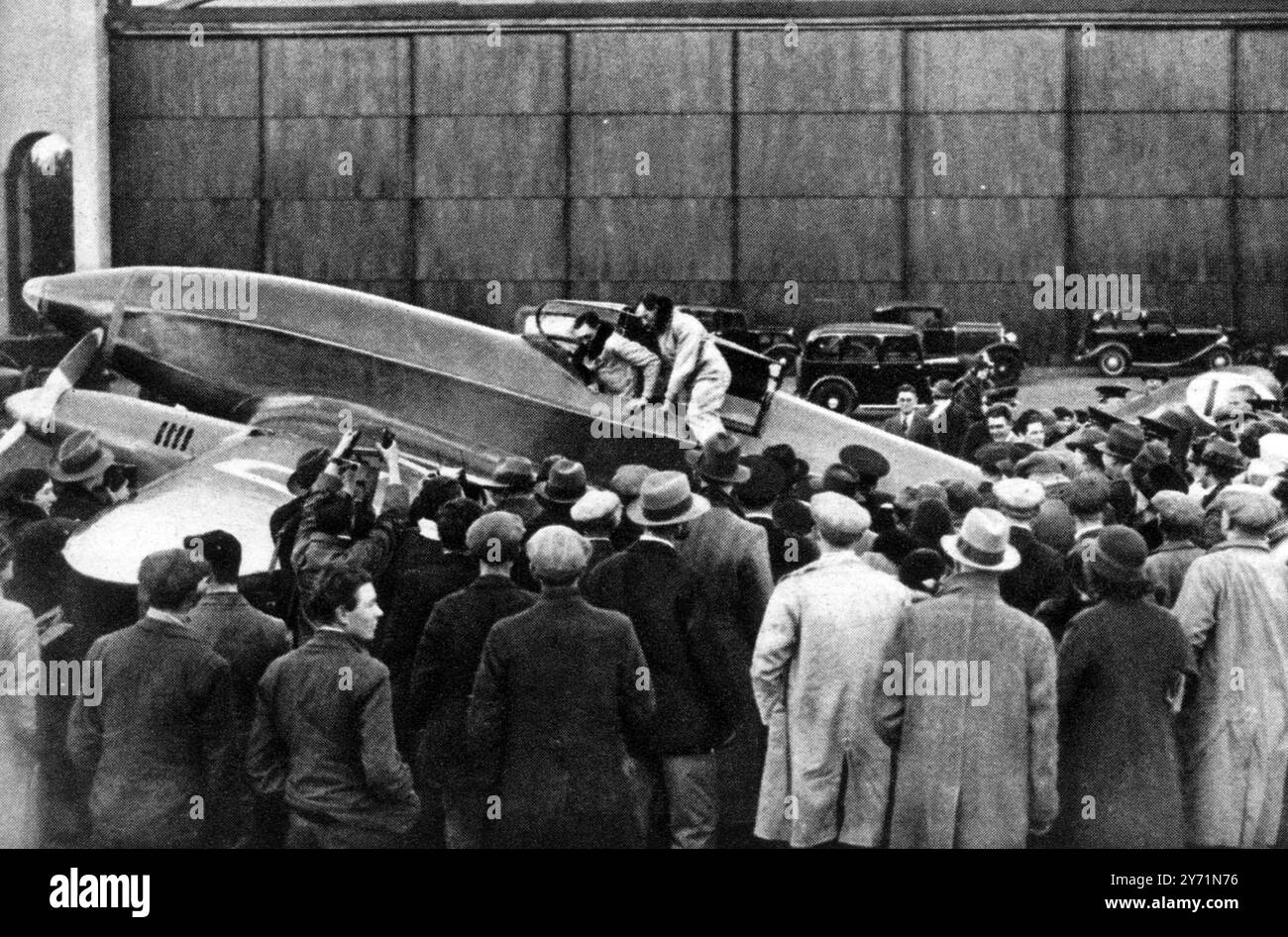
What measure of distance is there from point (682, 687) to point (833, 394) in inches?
451

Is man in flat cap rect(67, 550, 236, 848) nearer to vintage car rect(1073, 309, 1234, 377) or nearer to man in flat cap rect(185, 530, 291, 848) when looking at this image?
man in flat cap rect(185, 530, 291, 848)

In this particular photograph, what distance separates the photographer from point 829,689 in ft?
17.6

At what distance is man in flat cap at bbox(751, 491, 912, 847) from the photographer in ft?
17.5

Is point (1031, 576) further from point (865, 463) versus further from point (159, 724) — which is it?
point (159, 724)

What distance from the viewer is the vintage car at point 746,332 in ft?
58.3

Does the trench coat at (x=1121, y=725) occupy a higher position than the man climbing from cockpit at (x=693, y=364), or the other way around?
the man climbing from cockpit at (x=693, y=364)

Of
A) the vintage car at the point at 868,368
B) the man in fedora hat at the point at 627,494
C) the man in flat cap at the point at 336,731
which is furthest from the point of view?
the vintage car at the point at 868,368

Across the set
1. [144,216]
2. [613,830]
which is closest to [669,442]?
[613,830]

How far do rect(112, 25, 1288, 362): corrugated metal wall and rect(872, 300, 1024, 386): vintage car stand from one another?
24cm

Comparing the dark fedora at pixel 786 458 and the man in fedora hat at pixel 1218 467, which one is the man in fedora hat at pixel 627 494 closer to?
the dark fedora at pixel 786 458

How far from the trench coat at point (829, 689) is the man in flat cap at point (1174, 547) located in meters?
1.24

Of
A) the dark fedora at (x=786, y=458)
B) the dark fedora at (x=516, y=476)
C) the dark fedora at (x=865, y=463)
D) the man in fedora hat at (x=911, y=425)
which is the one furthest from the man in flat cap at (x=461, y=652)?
the man in fedora hat at (x=911, y=425)

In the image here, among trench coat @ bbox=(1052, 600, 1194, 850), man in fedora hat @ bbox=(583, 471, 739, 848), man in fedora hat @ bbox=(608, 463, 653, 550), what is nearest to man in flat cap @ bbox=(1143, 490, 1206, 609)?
trench coat @ bbox=(1052, 600, 1194, 850)
